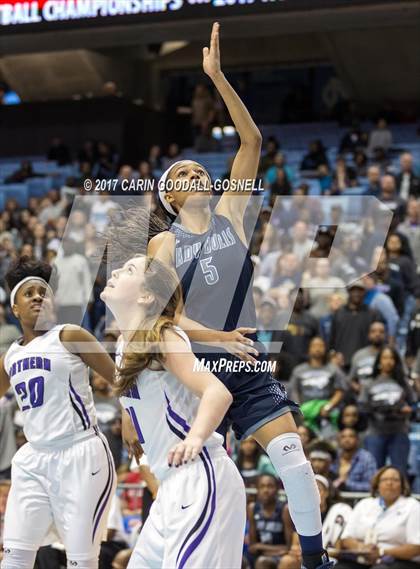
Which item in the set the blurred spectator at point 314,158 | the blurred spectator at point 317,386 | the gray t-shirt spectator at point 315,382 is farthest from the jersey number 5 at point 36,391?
the blurred spectator at point 314,158

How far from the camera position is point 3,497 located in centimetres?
1021

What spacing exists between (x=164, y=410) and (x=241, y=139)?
2016mm

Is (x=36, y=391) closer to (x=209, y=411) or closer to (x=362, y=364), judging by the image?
(x=209, y=411)

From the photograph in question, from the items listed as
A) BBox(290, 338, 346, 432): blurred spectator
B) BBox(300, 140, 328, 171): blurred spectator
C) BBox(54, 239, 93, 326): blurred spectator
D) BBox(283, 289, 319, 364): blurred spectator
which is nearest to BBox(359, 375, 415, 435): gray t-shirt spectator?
BBox(290, 338, 346, 432): blurred spectator

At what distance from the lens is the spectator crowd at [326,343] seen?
9383 millimetres

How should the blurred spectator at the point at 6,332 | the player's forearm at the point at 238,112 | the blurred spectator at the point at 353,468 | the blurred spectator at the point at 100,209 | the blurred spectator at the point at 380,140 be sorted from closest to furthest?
1. the player's forearm at the point at 238,112
2. the blurred spectator at the point at 353,468
3. the blurred spectator at the point at 6,332
4. the blurred spectator at the point at 100,209
5. the blurred spectator at the point at 380,140

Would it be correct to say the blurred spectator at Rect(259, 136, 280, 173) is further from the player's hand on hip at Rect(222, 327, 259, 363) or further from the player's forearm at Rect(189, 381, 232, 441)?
the player's forearm at Rect(189, 381, 232, 441)

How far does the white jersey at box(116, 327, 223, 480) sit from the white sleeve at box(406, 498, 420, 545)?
4661 millimetres

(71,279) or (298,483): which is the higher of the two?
(71,279)

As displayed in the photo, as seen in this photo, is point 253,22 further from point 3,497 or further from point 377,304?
point 3,497

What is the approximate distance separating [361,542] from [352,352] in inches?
127

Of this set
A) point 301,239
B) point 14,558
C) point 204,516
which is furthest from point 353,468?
point 204,516

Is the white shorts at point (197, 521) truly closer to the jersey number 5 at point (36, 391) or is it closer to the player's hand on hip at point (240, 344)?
the player's hand on hip at point (240, 344)

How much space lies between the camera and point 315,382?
11.4 metres
